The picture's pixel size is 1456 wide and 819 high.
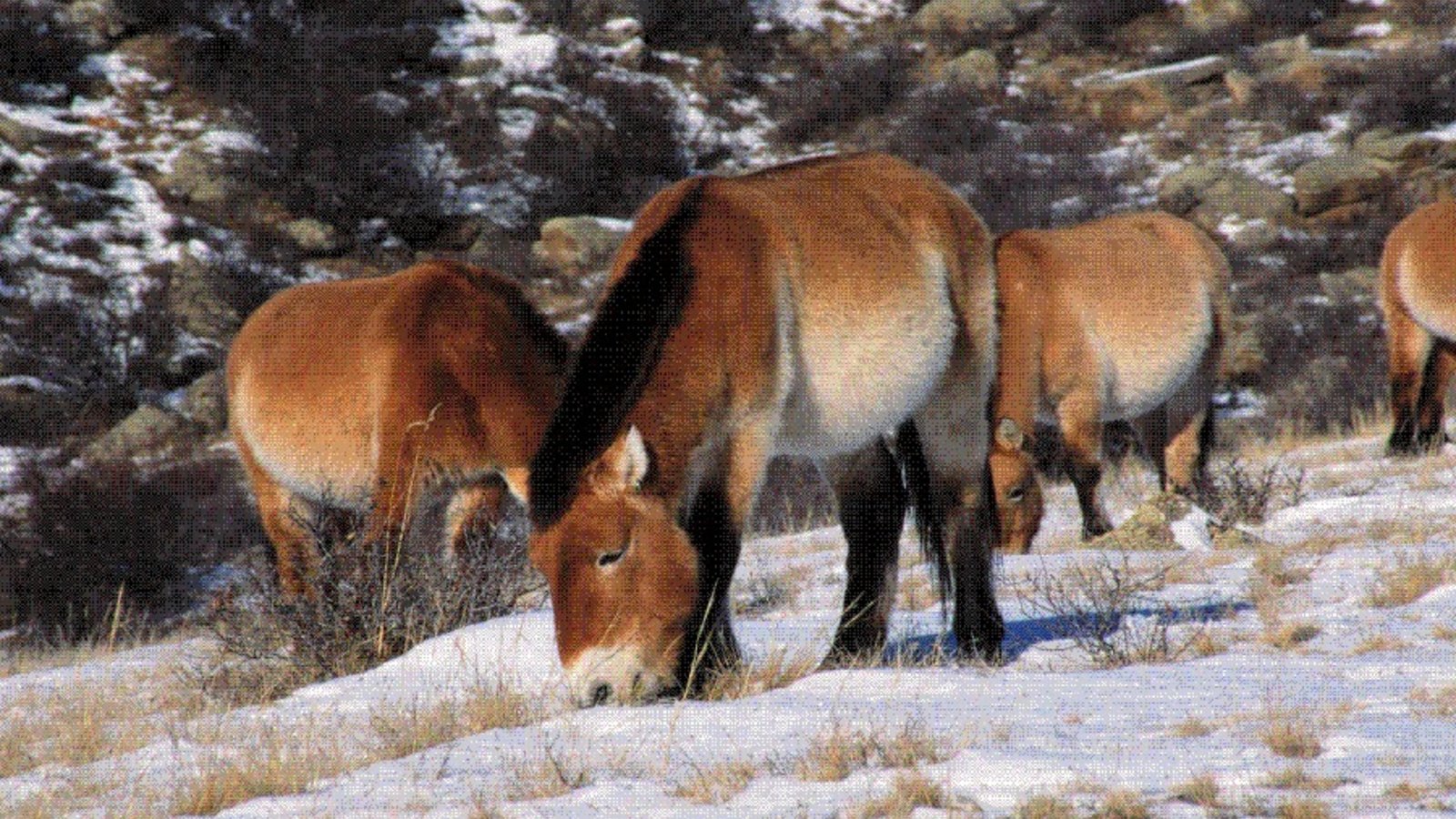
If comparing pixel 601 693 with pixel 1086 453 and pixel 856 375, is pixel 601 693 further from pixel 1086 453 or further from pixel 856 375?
pixel 1086 453

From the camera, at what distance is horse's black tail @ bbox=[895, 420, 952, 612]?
5898 mm

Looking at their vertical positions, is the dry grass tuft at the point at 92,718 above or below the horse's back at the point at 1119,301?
above

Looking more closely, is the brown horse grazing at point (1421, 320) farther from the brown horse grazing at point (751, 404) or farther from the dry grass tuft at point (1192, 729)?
the dry grass tuft at point (1192, 729)

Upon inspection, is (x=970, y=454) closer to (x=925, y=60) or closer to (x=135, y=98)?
(x=135, y=98)

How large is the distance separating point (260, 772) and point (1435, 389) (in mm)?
10621

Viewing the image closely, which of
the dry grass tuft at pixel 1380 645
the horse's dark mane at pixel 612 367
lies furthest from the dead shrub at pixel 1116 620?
the horse's dark mane at pixel 612 367

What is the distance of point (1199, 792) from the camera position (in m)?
3.07

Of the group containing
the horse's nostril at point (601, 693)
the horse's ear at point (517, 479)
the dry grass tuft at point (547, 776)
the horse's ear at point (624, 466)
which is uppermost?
the horse's ear at point (624, 466)

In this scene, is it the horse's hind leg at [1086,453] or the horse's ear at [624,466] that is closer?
the horse's ear at [624,466]

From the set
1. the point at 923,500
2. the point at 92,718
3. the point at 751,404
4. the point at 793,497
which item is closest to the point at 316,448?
the point at 92,718

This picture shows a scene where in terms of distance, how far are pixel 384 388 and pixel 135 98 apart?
870 inches

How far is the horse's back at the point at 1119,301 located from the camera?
995cm

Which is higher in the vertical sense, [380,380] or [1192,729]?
[1192,729]

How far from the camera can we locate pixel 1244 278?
75.7 ft
